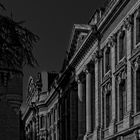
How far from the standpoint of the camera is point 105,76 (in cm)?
4241

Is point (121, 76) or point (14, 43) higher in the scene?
point (121, 76)

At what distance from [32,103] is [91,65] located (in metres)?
34.6

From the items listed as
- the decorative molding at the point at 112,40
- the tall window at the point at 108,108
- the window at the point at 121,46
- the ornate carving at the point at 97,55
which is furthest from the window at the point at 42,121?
the window at the point at 121,46

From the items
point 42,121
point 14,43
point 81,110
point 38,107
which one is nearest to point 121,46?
point 81,110

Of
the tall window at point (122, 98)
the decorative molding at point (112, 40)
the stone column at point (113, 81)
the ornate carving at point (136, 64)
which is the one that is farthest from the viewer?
the decorative molding at point (112, 40)

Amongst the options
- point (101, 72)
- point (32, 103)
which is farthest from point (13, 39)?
point (32, 103)

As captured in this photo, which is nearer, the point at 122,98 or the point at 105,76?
the point at 122,98

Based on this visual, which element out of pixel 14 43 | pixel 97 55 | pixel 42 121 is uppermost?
pixel 97 55

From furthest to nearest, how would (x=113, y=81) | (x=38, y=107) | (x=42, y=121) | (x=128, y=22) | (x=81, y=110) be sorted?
1. (x=42, y=121)
2. (x=38, y=107)
3. (x=81, y=110)
4. (x=113, y=81)
5. (x=128, y=22)

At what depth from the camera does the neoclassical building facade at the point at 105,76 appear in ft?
116

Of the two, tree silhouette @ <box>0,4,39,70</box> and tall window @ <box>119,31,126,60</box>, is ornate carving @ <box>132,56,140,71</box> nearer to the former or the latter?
tall window @ <box>119,31,126,60</box>

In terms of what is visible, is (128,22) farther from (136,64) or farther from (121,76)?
(121,76)

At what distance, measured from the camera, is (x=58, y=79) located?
64.6 meters

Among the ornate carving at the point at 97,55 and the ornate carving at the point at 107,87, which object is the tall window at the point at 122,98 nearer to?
the ornate carving at the point at 107,87
